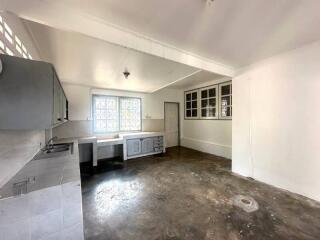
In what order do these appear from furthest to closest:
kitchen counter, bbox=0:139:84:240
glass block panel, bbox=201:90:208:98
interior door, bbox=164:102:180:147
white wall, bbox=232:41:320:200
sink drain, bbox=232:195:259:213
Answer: interior door, bbox=164:102:180:147, glass block panel, bbox=201:90:208:98, white wall, bbox=232:41:320:200, sink drain, bbox=232:195:259:213, kitchen counter, bbox=0:139:84:240

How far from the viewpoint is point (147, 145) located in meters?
4.98

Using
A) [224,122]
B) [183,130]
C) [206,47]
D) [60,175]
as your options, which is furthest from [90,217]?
[183,130]

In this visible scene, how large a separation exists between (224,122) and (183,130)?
7.10 feet

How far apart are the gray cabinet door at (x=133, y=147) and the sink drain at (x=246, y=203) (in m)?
3.08

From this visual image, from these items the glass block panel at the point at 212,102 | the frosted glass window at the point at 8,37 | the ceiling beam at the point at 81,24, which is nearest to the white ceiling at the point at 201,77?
the glass block panel at the point at 212,102

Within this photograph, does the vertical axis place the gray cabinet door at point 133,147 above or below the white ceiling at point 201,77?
below

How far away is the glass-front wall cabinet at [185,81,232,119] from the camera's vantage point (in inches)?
183

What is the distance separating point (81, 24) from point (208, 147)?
5035 millimetres

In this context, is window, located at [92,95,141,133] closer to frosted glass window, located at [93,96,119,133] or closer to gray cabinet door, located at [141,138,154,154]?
frosted glass window, located at [93,96,119,133]

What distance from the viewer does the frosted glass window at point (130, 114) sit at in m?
5.20

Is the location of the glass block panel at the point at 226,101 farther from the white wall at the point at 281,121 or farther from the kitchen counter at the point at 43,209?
the kitchen counter at the point at 43,209

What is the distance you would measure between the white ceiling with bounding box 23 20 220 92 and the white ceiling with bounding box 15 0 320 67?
478 millimetres

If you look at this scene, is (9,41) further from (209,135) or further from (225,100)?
(209,135)

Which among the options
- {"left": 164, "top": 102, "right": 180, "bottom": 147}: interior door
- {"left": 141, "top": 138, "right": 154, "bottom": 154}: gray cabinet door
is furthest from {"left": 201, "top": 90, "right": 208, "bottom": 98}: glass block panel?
{"left": 141, "top": 138, "right": 154, "bottom": 154}: gray cabinet door
